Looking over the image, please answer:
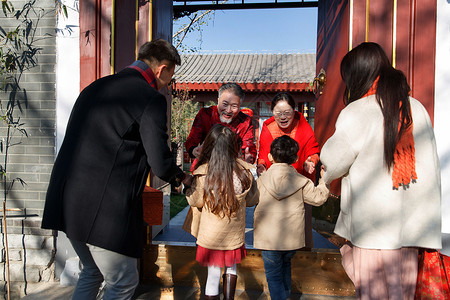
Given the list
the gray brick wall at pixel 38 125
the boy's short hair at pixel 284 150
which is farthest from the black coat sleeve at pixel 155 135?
the gray brick wall at pixel 38 125

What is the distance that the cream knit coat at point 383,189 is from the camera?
1.57 metres

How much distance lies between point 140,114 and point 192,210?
108 centimetres

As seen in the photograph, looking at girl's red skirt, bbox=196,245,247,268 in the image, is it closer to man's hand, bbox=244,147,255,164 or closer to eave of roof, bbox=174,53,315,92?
man's hand, bbox=244,147,255,164

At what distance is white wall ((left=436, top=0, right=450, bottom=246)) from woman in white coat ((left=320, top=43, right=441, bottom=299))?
138 centimetres

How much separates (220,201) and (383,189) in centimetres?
102

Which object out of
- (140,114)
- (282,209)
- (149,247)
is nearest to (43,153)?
(149,247)

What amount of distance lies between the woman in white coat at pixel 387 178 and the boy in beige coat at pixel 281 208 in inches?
29.3

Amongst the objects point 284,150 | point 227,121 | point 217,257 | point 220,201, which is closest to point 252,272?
point 217,257

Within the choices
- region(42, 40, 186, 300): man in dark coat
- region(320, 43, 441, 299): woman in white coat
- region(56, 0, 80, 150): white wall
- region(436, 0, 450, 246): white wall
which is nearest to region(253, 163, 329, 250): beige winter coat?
region(320, 43, 441, 299): woman in white coat

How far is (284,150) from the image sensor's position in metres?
2.41

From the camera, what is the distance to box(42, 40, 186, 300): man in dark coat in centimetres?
169

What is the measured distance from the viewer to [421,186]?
5.21 ft

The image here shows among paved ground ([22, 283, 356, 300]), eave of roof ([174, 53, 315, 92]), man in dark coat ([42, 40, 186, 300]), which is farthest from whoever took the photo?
eave of roof ([174, 53, 315, 92])

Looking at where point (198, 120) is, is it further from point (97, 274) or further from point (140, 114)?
point (97, 274)
